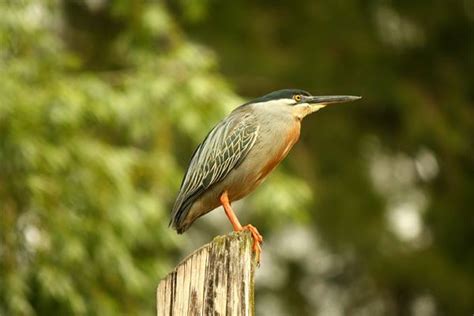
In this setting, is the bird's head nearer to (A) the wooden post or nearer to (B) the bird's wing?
(B) the bird's wing

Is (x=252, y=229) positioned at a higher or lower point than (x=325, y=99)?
lower

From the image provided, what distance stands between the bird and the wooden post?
3.49 ft

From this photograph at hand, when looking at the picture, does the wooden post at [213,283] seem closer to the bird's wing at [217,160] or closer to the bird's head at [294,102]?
the bird's wing at [217,160]

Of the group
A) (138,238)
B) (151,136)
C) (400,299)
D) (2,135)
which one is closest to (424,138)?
(400,299)

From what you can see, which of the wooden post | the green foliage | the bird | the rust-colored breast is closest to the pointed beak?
the bird

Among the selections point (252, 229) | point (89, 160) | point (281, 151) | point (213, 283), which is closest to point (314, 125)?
point (89, 160)

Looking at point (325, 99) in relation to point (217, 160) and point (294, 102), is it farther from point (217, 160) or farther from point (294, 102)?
point (217, 160)

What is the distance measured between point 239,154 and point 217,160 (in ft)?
0.36

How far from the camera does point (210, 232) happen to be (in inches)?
479

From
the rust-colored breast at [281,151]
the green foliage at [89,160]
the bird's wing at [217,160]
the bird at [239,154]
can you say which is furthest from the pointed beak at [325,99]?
the green foliage at [89,160]

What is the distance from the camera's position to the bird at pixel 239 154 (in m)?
5.87

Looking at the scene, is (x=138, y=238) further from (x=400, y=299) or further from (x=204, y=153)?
(x=400, y=299)

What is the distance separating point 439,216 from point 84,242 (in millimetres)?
5046

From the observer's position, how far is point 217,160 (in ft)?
19.3
